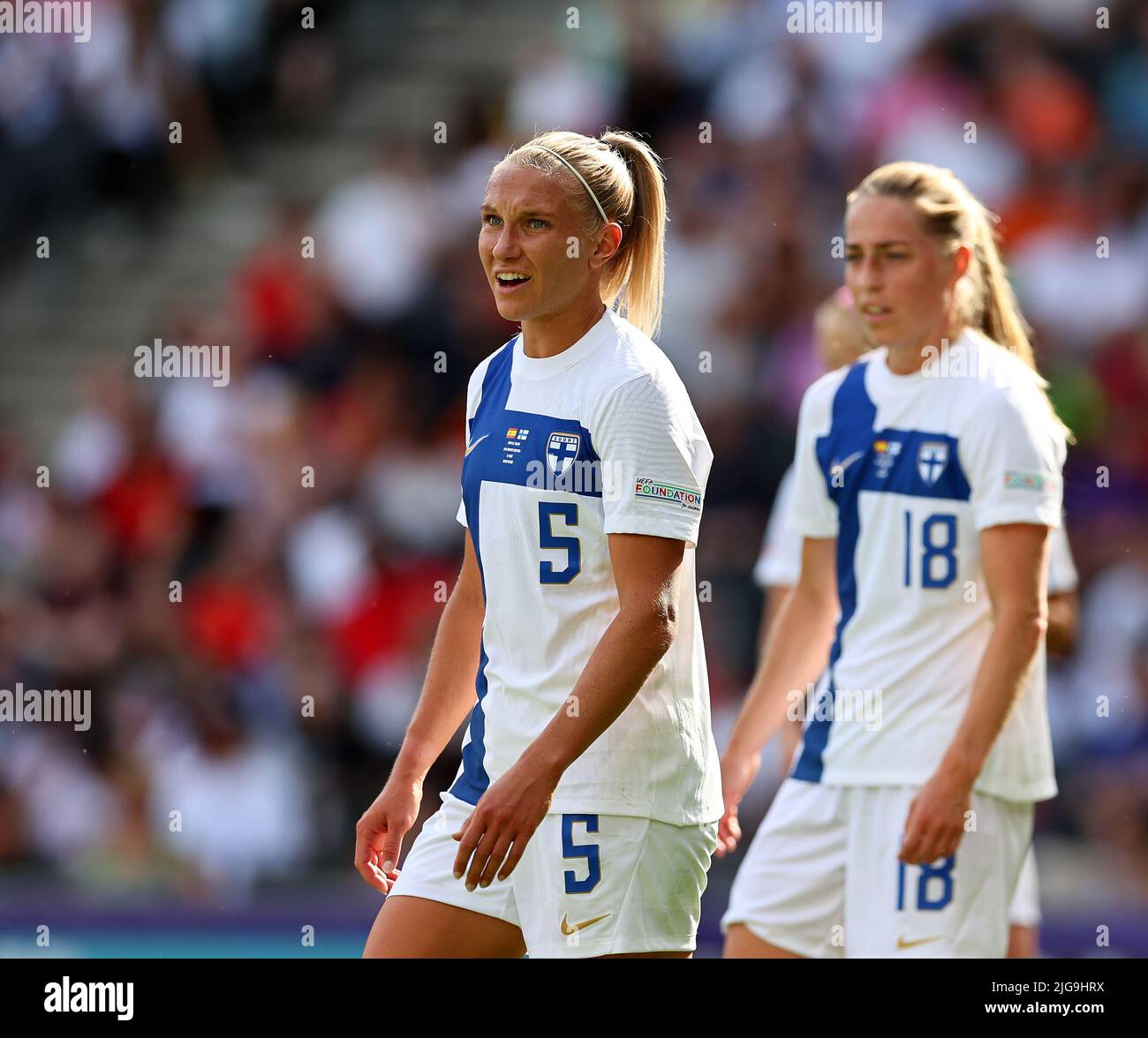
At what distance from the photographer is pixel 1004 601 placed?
3949mm

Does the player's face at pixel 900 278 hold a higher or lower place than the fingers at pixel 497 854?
higher

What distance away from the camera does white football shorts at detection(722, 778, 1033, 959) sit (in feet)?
13.3

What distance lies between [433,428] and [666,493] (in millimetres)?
5489

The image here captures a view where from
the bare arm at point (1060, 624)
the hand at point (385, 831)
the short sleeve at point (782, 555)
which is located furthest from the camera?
the short sleeve at point (782, 555)

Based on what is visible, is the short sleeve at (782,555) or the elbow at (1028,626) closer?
the elbow at (1028,626)

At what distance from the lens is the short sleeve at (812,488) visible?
4.43 meters

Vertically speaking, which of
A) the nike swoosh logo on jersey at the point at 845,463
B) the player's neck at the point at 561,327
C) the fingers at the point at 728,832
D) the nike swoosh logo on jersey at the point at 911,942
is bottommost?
the nike swoosh logo on jersey at the point at 911,942

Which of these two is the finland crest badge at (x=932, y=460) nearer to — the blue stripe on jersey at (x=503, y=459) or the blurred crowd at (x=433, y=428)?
the blue stripe on jersey at (x=503, y=459)

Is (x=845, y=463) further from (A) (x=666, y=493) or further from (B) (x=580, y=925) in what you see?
(B) (x=580, y=925)

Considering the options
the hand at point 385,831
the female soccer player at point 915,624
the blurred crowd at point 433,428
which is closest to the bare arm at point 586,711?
the hand at point 385,831

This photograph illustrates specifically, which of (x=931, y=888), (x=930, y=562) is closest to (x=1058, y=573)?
(x=930, y=562)

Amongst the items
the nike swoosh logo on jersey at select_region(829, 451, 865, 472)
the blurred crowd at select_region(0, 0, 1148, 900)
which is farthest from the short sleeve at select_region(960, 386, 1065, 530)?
the blurred crowd at select_region(0, 0, 1148, 900)

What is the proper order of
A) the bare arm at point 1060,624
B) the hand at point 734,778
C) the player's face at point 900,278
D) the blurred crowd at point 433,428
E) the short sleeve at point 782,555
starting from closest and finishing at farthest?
the hand at point 734,778 < the player's face at point 900,278 < the bare arm at point 1060,624 < the short sleeve at point 782,555 < the blurred crowd at point 433,428

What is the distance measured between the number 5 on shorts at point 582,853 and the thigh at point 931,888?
3.55 ft
